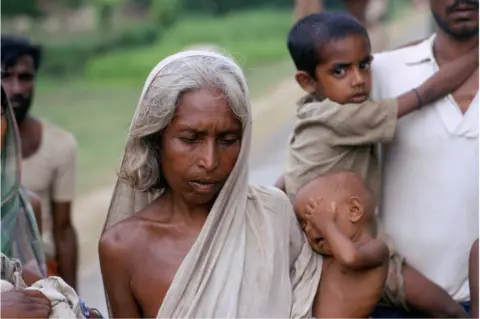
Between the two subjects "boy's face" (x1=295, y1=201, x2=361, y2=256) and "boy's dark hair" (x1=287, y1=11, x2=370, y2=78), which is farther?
"boy's dark hair" (x1=287, y1=11, x2=370, y2=78)

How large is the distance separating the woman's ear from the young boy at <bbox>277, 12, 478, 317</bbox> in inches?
1.9

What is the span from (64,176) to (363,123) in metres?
1.93

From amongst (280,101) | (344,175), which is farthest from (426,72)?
(280,101)

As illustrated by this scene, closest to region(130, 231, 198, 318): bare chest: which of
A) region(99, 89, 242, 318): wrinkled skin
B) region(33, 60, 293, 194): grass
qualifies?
region(99, 89, 242, 318): wrinkled skin

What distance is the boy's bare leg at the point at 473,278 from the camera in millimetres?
3312

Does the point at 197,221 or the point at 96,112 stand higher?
the point at 197,221

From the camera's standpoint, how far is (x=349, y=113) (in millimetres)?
3654

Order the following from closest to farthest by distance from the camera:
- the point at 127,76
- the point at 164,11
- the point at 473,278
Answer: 1. the point at 473,278
2. the point at 127,76
3. the point at 164,11

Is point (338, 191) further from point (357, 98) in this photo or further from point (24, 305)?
point (24, 305)

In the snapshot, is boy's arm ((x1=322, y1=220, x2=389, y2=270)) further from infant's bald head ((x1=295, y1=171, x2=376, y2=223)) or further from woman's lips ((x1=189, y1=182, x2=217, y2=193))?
woman's lips ((x1=189, y1=182, x2=217, y2=193))

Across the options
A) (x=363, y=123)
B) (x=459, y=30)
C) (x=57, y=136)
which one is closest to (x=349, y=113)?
(x=363, y=123)

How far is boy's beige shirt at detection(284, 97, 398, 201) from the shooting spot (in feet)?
12.0

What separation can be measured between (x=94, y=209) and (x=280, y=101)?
6.61 meters

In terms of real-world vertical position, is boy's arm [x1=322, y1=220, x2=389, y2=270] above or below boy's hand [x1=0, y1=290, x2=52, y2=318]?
below
